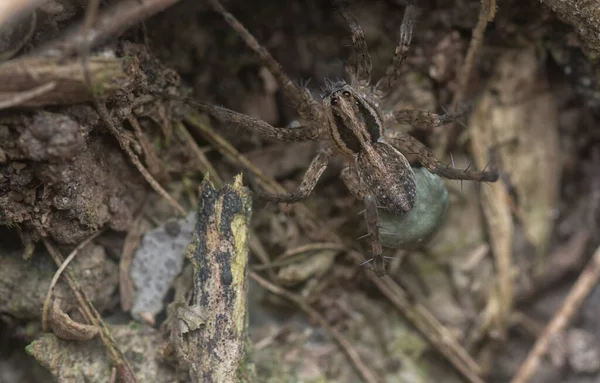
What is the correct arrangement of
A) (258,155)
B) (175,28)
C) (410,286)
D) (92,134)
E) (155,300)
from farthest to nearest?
(410,286) < (258,155) < (175,28) < (155,300) < (92,134)

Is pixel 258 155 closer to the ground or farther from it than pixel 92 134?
farther from it

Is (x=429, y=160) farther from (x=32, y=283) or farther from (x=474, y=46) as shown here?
(x=32, y=283)

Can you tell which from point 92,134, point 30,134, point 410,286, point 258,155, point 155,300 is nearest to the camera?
point 30,134

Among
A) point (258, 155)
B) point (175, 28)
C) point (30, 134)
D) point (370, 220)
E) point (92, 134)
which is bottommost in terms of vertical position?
point (30, 134)

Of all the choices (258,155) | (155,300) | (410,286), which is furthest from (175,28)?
(410,286)

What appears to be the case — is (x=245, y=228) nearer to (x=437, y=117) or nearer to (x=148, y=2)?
(x=148, y=2)

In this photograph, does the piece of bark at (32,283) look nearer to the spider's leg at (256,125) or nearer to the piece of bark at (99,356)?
the piece of bark at (99,356)

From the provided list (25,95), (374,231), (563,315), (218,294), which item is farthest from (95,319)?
(563,315)
